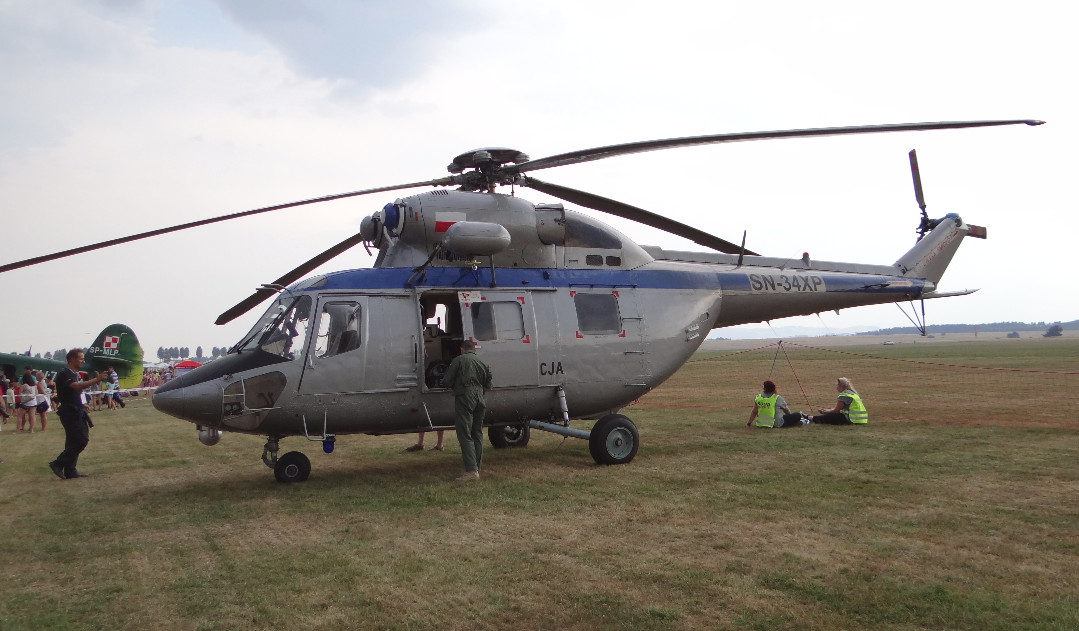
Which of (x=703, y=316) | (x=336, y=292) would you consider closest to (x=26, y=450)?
(x=336, y=292)

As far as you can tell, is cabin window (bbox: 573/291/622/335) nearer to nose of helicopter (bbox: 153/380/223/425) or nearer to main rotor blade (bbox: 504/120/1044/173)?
main rotor blade (bbox: 504/120/1044/173)

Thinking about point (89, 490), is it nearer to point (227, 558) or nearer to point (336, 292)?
point (336, 292)

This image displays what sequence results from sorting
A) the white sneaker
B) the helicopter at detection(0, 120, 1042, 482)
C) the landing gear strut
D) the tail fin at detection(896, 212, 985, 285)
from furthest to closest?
the tail fin at detection(896, 212, 985, 285)
the landing gear strut
the white sneaker
the helicopter at detection(0, 120, 1042, 482)

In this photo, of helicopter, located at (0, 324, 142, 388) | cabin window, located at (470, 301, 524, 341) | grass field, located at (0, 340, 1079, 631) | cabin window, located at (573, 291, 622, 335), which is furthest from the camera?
helicopter, located at (0, 324, 142, 388)

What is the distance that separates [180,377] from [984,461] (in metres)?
9.54

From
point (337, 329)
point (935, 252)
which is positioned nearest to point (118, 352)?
point (337, 329)

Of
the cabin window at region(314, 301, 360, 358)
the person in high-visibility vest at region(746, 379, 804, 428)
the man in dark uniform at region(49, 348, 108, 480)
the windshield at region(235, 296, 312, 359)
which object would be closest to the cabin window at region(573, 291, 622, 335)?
the cabin window at region(314, 301, 360, 358)

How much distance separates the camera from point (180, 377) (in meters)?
8.36

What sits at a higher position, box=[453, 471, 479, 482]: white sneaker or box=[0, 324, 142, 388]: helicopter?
box=[0, 324, 142, 388]: helicopter

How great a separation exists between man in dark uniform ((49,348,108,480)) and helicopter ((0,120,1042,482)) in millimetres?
2055

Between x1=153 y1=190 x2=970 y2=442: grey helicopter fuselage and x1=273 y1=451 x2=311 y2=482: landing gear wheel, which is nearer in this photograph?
x1=153 y1=190 x2=970 y2=442: grey helicopter fuselage

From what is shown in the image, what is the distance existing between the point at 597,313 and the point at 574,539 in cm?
471

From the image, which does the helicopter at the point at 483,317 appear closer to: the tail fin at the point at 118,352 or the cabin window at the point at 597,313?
the cabin window at the point at 597,313

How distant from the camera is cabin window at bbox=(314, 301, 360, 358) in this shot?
28.2ft
